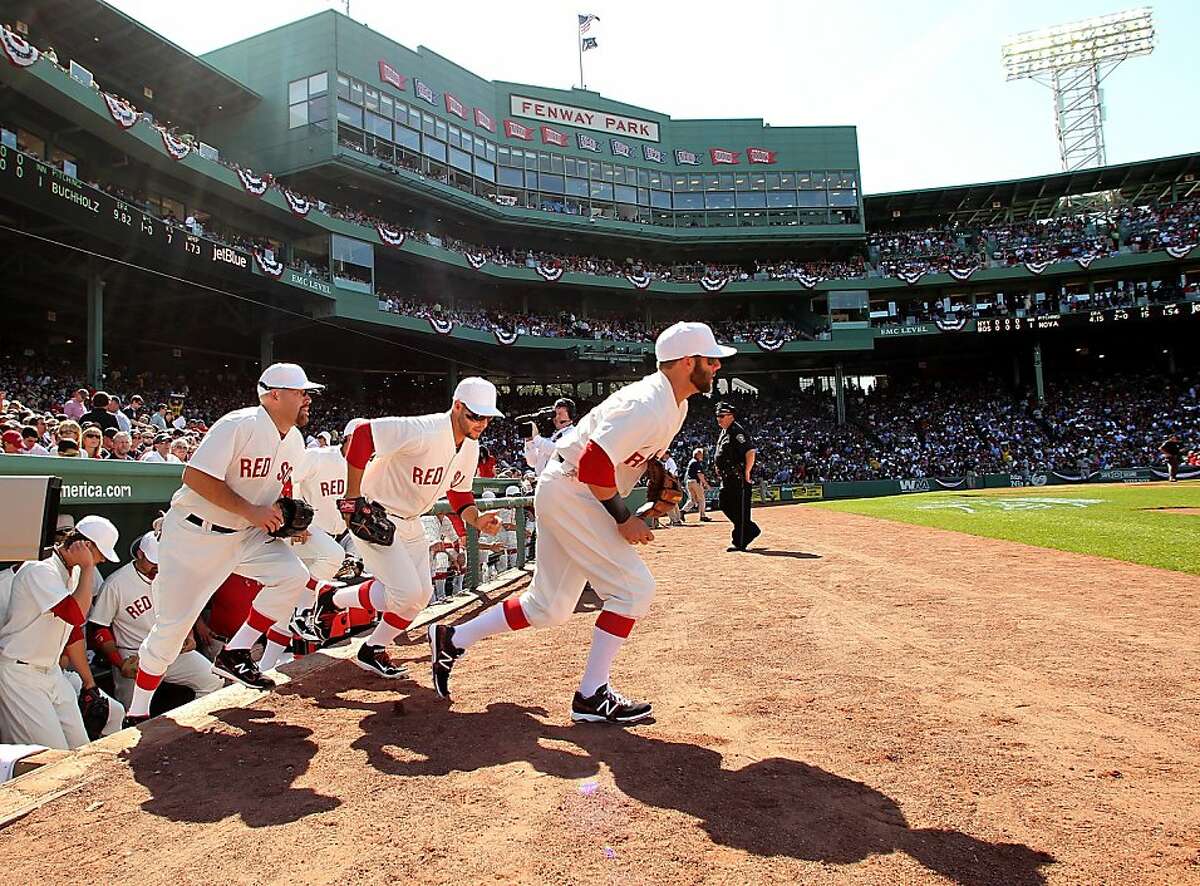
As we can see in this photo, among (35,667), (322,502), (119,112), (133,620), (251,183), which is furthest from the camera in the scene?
(251,183)

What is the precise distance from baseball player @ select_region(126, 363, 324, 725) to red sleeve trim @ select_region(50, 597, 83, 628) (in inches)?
39.1

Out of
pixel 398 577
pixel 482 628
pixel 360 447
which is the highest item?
pixel 360 447

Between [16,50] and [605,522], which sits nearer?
[605,522]

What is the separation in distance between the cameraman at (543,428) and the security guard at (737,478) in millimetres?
2814

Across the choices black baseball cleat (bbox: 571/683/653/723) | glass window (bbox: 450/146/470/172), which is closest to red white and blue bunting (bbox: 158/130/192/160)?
glass window (bbox: 450/146/470/172)

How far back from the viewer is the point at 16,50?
1633 cm

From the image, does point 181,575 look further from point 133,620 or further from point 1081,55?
point 1081,55

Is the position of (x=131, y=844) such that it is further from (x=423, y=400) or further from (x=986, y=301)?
(x=986, y=301)

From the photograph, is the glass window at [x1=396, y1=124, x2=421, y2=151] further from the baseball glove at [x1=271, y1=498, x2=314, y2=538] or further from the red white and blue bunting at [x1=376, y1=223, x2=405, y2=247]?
the baseball glove at [x1=271, y1=498, x2=314, y2=538]

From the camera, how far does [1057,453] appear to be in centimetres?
3378

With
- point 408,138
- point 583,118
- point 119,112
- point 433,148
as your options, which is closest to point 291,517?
point 119,112

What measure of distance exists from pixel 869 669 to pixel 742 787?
1888mm

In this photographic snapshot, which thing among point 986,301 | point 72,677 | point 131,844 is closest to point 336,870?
point 131,844

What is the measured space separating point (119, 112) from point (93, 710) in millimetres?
19811
